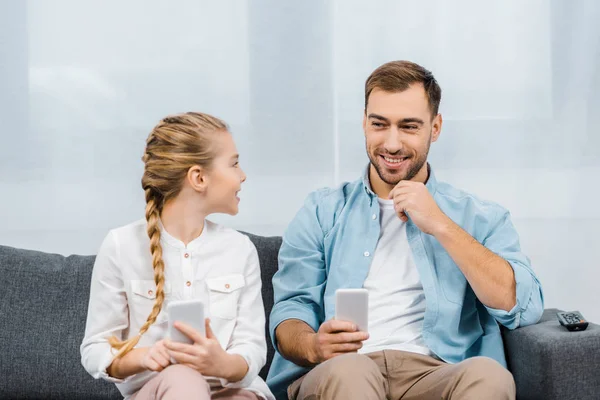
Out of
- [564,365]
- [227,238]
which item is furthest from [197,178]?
[564,365]

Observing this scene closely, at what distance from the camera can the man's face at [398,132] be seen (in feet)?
7.99

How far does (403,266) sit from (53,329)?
1.00m

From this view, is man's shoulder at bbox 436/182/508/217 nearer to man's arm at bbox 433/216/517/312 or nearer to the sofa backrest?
man's arm at bbox 433/216/517/312

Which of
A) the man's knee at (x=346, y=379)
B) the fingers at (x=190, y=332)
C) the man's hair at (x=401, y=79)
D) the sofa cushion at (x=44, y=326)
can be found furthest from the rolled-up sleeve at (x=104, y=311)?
the man's hair at (x=401, y=79)

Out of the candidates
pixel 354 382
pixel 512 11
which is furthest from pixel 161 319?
pixel 512 11

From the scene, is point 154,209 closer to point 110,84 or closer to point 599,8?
point 110,84

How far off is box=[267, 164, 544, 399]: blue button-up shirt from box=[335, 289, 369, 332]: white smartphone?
32cm

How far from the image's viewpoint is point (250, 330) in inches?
80.4

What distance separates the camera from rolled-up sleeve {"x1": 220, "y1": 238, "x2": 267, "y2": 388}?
1.97m

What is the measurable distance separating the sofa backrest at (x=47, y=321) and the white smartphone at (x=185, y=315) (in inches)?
30.6

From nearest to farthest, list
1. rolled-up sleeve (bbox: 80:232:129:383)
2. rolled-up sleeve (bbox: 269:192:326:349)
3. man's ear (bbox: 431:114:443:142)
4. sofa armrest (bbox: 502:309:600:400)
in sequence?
rolled-up sleeve (bbox: 80:232:129:383), sofa armrest (bbox: 502:309:600:400), rolled-up sleeve (bbox: 269:192:326:349), man's ear (bbox: 431:114:443:142)

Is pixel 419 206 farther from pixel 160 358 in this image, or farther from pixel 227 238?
pixel 160 358

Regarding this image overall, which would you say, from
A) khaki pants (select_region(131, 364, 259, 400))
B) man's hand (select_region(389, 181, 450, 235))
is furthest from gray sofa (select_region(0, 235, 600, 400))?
khaki pants (select_region(131, 364, 259, 400))

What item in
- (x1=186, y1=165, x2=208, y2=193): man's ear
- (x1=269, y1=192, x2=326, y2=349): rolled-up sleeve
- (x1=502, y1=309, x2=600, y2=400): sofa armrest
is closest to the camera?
(x1=186, y1=165, x2=208, y2=193): man's ear
